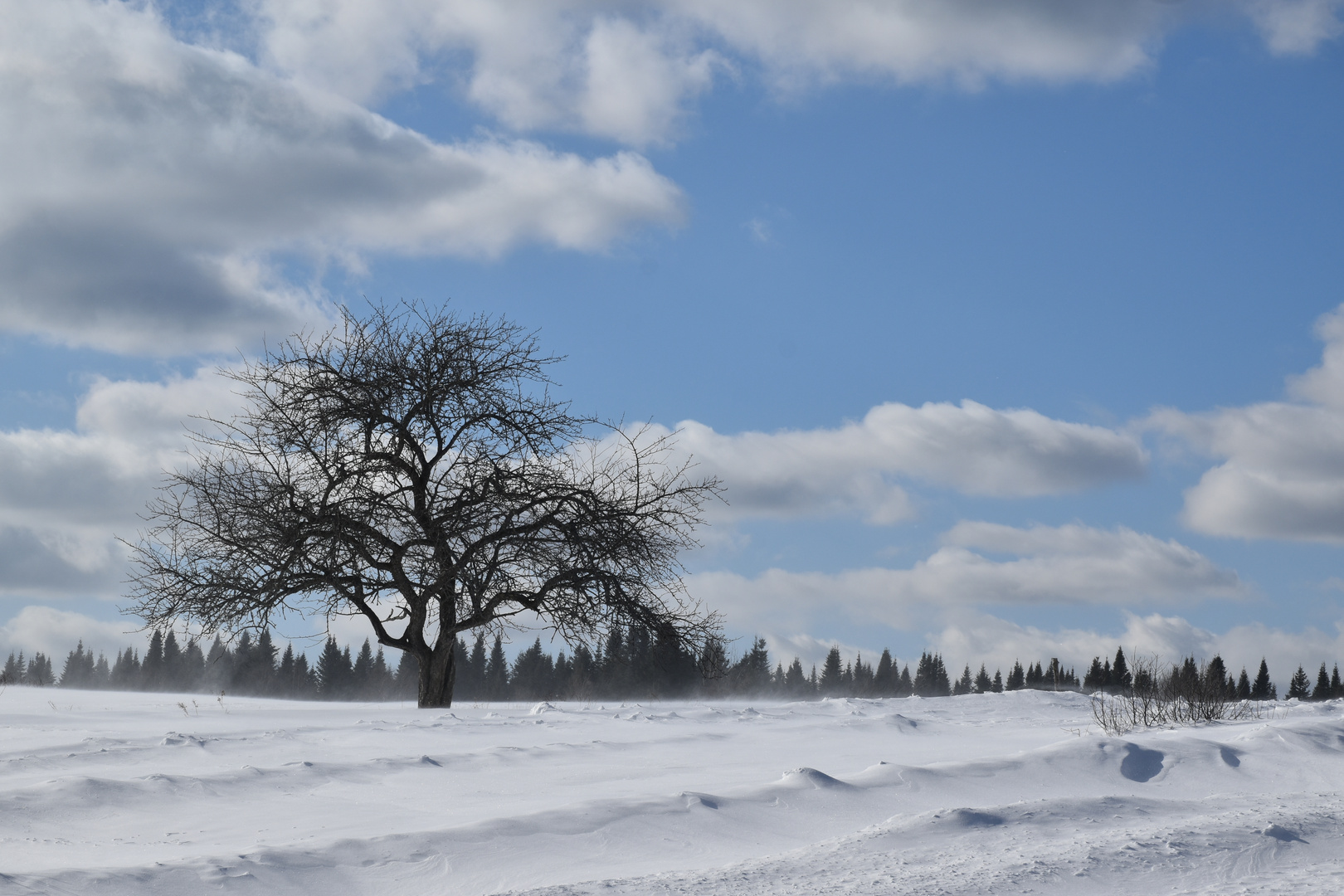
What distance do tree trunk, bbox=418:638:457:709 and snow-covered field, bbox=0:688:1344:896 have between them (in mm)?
4485

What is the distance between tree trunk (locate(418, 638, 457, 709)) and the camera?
13672 mm

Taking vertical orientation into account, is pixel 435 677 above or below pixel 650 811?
above

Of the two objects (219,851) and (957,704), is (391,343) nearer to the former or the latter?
A: (957,704)

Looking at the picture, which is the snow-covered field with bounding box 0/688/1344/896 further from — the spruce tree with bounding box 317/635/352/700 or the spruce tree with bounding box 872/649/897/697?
the spruce tree with bounding box 872/649/897/697

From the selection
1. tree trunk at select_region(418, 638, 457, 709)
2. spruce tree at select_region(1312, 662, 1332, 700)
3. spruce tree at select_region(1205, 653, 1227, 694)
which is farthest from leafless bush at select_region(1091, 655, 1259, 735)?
spruce tree at select_region(1312, 662, 1332, 700)

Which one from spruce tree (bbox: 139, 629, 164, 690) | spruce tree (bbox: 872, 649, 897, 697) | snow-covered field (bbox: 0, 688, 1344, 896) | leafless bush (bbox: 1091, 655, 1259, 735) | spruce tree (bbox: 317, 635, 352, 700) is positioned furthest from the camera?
spruce tree (bbox: 872, 649, 897, 697)

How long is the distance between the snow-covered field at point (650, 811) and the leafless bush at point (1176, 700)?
2.39 metres

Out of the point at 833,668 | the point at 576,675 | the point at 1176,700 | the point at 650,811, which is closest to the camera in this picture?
the point at 650,811

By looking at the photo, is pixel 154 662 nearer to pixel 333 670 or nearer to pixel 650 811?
pixel 333 670

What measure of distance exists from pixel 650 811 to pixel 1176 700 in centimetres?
846

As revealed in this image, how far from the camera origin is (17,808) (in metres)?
5.41

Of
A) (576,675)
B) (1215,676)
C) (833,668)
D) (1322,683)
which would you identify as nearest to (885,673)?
(833,668)

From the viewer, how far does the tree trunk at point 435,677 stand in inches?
538

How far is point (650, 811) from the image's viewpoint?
5414mm
